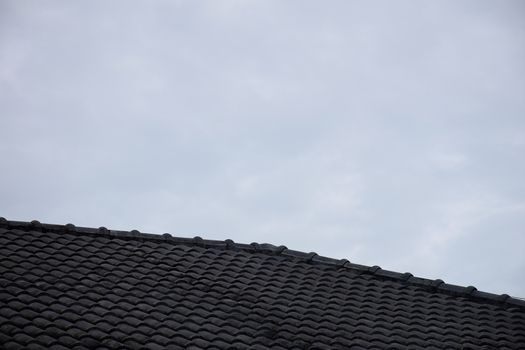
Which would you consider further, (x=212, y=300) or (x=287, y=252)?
(x=287, y=252)

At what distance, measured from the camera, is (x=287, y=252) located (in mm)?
12578

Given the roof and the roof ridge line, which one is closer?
the roof

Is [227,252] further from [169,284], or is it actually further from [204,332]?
[204,332]

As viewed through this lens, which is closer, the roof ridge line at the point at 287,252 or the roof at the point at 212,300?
the roof at the point at 212,300

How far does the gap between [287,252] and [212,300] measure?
8.49ft

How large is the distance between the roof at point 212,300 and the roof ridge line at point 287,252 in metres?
0.02

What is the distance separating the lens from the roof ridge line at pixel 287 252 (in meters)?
11.7

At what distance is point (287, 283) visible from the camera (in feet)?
37.1

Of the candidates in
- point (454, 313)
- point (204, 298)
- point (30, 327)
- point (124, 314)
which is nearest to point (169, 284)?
point (204, 298)

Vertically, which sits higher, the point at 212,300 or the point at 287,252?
the point at 287,252

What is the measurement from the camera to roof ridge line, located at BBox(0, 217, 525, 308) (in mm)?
11664

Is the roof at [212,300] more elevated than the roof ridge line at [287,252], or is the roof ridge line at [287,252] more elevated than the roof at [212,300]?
the roof ridge line at [287,252]

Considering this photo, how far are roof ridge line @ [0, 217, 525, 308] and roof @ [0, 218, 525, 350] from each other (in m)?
0.02

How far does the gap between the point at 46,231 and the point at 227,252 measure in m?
2.83
